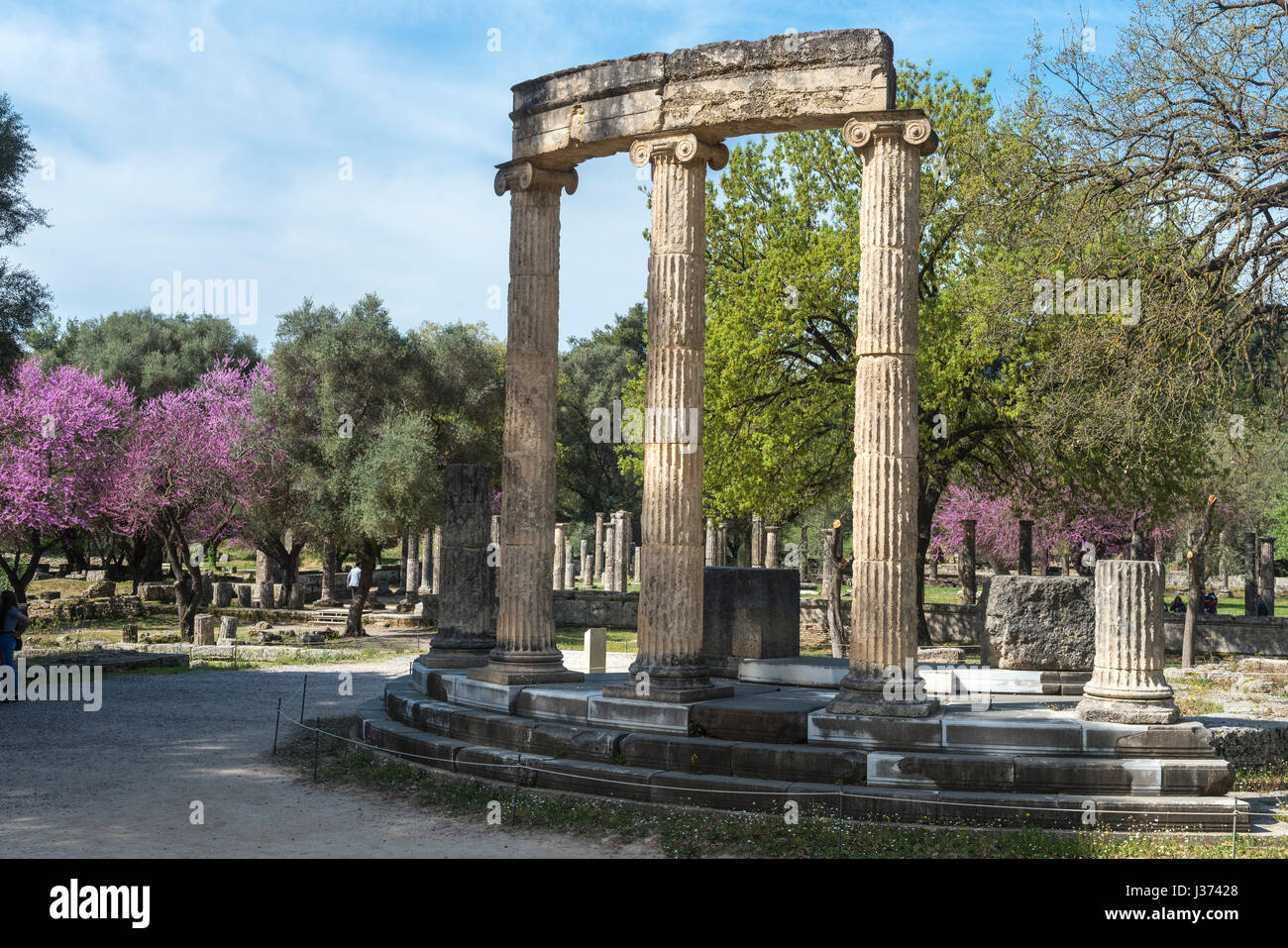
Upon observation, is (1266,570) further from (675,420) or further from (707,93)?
(707,93)

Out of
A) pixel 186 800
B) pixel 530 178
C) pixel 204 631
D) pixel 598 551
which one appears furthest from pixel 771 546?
pixel 186 800

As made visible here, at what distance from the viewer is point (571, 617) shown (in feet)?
97.8

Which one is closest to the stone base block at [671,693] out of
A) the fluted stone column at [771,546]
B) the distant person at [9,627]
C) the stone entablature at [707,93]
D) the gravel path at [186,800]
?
the gravel path at [186,800]

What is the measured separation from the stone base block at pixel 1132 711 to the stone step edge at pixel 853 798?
32.4 inches

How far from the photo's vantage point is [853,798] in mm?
8844

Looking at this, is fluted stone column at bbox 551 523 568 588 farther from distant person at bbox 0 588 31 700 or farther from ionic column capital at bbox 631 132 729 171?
ionic column capital at bbox 631 132 729 171

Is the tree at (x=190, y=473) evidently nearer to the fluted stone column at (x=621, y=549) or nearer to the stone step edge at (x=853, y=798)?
the fluted stone column at (x=621, y=549)

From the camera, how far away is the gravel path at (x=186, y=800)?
835 centimetres

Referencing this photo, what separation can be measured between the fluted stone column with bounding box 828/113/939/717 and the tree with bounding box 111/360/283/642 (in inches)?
730

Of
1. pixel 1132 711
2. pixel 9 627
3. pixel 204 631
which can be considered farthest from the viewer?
pixel 204 631

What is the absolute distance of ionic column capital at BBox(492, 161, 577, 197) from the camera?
12.2 meters

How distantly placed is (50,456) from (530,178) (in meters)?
18.0
